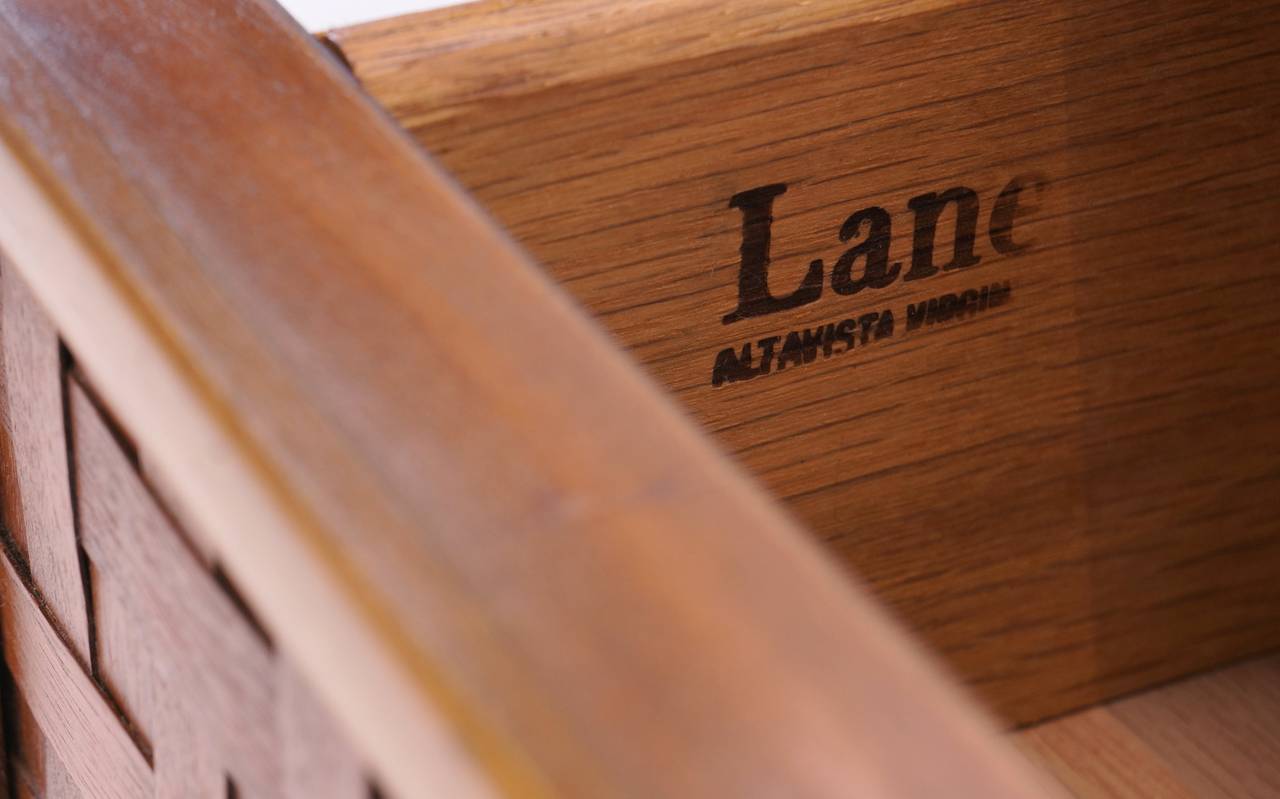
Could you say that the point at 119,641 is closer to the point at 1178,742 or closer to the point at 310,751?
the point at 310,751

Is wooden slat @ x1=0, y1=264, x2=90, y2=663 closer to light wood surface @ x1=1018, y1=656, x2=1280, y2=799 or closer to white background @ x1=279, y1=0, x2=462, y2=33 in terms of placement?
white background @ x1=279, y1=0, x2=462, y2=33

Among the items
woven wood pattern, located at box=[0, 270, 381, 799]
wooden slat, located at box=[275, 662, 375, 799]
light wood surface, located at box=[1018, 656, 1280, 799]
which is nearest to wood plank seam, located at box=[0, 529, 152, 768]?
woven wood pattern, located at box=[0, 270, 381, 799]

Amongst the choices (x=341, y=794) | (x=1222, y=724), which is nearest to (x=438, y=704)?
(x=341, y=794)

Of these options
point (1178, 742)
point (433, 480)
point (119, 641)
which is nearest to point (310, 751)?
point (433, 480)

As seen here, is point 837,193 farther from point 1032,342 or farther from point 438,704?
point 438,704

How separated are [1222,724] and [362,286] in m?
0.82

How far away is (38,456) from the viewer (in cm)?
61

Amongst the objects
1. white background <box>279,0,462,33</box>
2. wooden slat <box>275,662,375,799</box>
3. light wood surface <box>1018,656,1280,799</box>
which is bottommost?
wooden slat <box>275,662,375,799</box>

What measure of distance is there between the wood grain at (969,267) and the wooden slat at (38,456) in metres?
0.17

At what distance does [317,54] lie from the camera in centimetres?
58

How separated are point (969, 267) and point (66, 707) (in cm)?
53

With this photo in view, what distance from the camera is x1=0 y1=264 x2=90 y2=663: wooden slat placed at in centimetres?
57

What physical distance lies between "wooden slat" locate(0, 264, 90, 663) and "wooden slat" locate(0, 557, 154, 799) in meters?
0.02

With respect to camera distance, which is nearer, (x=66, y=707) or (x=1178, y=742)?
(x=66, y=707)
